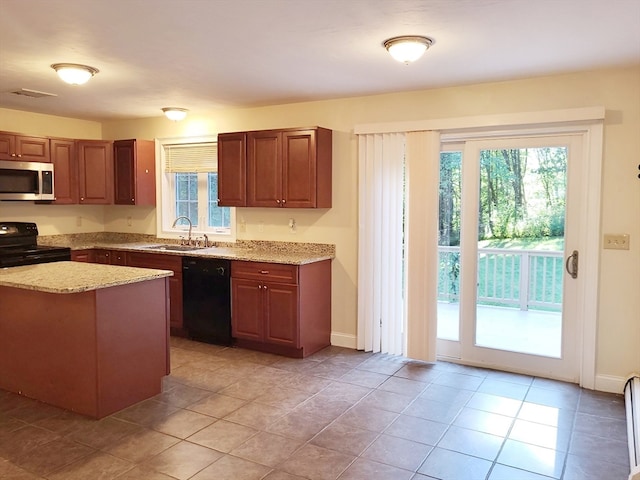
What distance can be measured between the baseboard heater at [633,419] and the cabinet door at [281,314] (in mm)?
2552

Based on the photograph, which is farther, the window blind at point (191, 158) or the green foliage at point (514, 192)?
the window blind at point (191, 158)

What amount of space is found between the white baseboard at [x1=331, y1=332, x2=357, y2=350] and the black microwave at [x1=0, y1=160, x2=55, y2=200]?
3457 mm

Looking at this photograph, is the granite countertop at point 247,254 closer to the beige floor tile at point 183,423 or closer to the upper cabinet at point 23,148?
the upper cabinet at point 23,148

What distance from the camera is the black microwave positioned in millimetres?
5062

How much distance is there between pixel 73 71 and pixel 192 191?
2353 millimetres

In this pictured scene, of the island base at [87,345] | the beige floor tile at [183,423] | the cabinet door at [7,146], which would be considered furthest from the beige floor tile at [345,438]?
the cabinet door at [7,146]

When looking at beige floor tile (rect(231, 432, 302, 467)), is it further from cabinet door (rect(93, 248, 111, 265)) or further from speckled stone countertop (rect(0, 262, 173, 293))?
cabinet door (rect(93, 248, 111, 265))

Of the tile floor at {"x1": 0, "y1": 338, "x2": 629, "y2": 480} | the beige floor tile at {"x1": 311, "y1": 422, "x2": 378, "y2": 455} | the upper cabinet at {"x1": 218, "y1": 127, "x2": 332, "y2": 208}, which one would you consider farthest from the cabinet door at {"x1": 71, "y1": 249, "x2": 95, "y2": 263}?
the beige floor tile at {"x1": 311, "y1": 422, "x2": 378, "y2": 455}

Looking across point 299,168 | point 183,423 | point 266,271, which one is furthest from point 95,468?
point 299,168

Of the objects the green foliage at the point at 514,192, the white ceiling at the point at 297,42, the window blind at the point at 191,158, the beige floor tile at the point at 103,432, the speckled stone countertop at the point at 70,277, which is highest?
the white ceiling at the point at 297,42

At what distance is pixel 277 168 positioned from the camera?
4797mm

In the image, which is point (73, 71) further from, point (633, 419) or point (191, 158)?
point (633, 419)

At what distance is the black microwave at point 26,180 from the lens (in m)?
5.06

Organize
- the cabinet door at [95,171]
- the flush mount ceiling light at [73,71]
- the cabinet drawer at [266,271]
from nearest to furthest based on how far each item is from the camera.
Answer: the flush mount ceiling light at [73,71], the cabinet drawer at [266,271], the cabinet door at [95,171]
